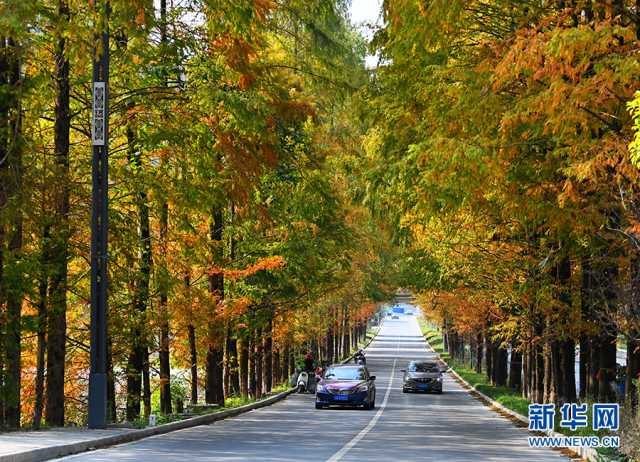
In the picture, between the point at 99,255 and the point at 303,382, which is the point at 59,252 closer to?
the point at 99,255

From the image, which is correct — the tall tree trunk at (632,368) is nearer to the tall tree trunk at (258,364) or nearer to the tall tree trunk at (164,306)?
the tall tree trunk at (164,306)

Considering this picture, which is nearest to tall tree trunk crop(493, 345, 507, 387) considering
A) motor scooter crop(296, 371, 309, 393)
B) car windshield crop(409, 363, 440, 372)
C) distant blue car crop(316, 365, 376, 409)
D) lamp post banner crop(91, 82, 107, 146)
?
car windshield crop(409, 363, 440, 372)

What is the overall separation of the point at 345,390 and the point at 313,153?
26.6 ft

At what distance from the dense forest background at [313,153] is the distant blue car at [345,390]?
4.59m

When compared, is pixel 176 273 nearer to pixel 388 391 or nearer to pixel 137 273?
pixel 137 273

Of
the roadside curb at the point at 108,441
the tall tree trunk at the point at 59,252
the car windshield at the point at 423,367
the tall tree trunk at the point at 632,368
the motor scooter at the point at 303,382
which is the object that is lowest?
the motor scooter at the point at 303,382

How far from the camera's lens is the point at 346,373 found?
37.0 m

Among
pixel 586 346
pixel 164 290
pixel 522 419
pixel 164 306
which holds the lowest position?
pixel 522 419

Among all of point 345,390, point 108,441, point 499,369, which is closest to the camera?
point 108,441

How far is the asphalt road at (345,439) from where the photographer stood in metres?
17.4

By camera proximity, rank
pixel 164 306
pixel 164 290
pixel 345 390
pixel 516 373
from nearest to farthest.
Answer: pixel 164 290, pixel 164 306, pixel 345 390, pixel 516 373

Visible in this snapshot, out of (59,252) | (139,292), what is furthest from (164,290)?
(59,252)

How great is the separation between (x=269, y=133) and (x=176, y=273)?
28.3 ft

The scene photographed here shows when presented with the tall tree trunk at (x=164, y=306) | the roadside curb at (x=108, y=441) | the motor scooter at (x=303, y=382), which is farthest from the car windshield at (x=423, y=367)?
the tall tree trunk at (x=164, y=306)
